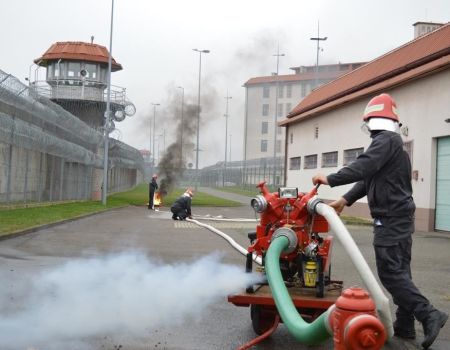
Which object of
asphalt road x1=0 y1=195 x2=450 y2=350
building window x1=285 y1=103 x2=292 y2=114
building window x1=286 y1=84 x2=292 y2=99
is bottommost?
asphalt road x1=0 y1=195 x2=450 y2=350

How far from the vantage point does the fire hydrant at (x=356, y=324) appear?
9.63 ft

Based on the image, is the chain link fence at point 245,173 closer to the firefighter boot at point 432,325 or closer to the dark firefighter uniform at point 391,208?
the dark firefighter uniform at point 391,208

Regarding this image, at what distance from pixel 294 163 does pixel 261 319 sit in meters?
29.5

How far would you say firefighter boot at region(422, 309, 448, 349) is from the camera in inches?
184

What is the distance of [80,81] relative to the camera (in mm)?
41844

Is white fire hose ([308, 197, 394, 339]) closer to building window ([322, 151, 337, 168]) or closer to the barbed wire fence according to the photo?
the barbed wire fence

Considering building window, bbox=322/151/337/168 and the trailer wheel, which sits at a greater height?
building window, bbox=322/151/337/168

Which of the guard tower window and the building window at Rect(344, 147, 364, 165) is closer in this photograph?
the building window at Rect(344, 147, 364, 165)

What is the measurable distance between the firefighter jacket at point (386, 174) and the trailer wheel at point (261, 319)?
1.34m

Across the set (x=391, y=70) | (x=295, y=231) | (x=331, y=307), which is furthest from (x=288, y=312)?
(x=391, y=70)

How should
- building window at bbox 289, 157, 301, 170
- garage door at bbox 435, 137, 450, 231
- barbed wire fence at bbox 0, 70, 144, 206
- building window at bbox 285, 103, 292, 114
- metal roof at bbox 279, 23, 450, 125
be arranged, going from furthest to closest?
building window at bbox 285, 103, 292, 114, building window at bbox 289, 157, 301, 170, barbed wire fence at bbox 0, 70, 144, 206, metal roof at bbox 279, 23, 450, 125, garage door at bbox 435, 137, 450, 231

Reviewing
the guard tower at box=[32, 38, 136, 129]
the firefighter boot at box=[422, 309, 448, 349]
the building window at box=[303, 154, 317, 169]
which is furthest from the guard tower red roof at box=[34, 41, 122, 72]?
the firefighter boot at box=[422, 309, 448, 349]

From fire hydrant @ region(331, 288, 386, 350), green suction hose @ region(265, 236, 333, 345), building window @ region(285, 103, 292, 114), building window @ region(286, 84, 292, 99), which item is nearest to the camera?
fire hydrant @ region(331, 288, 386, 350)

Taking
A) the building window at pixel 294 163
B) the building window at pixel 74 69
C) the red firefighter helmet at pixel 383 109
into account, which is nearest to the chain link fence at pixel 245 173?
the building window at pixel 294 163
